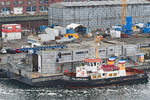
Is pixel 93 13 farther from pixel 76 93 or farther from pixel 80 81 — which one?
pixel 76 93

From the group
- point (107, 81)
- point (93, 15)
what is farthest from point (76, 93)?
point (93, 15)

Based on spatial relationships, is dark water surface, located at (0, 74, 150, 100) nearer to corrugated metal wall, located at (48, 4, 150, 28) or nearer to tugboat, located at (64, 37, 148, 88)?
tugboat, located at (64, 37, 148, 88)

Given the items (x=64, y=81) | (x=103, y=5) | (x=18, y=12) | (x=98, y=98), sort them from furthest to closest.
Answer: (x=18, y=12)
(x=103, y=5)
(x=64, y=81)
(x=98, y=98)

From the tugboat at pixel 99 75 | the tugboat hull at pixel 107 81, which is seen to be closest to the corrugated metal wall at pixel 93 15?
the tugboat at pixel 99 75

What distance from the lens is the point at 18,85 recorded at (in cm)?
9044

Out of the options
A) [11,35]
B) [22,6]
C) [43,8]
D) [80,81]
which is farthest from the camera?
[43,8]

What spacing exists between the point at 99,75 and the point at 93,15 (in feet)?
120

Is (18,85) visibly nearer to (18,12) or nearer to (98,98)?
(98,98)

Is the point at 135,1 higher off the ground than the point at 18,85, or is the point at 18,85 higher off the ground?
the point at 135,1

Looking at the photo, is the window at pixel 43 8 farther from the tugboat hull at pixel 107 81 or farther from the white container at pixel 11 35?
the tugboat hull at pixel 107 81

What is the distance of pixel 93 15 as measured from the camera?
124500mm

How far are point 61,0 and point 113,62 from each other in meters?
52.6

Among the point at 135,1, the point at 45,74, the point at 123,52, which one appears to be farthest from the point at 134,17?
the point at 45,74

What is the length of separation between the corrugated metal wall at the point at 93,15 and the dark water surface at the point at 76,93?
3554 centimetres
